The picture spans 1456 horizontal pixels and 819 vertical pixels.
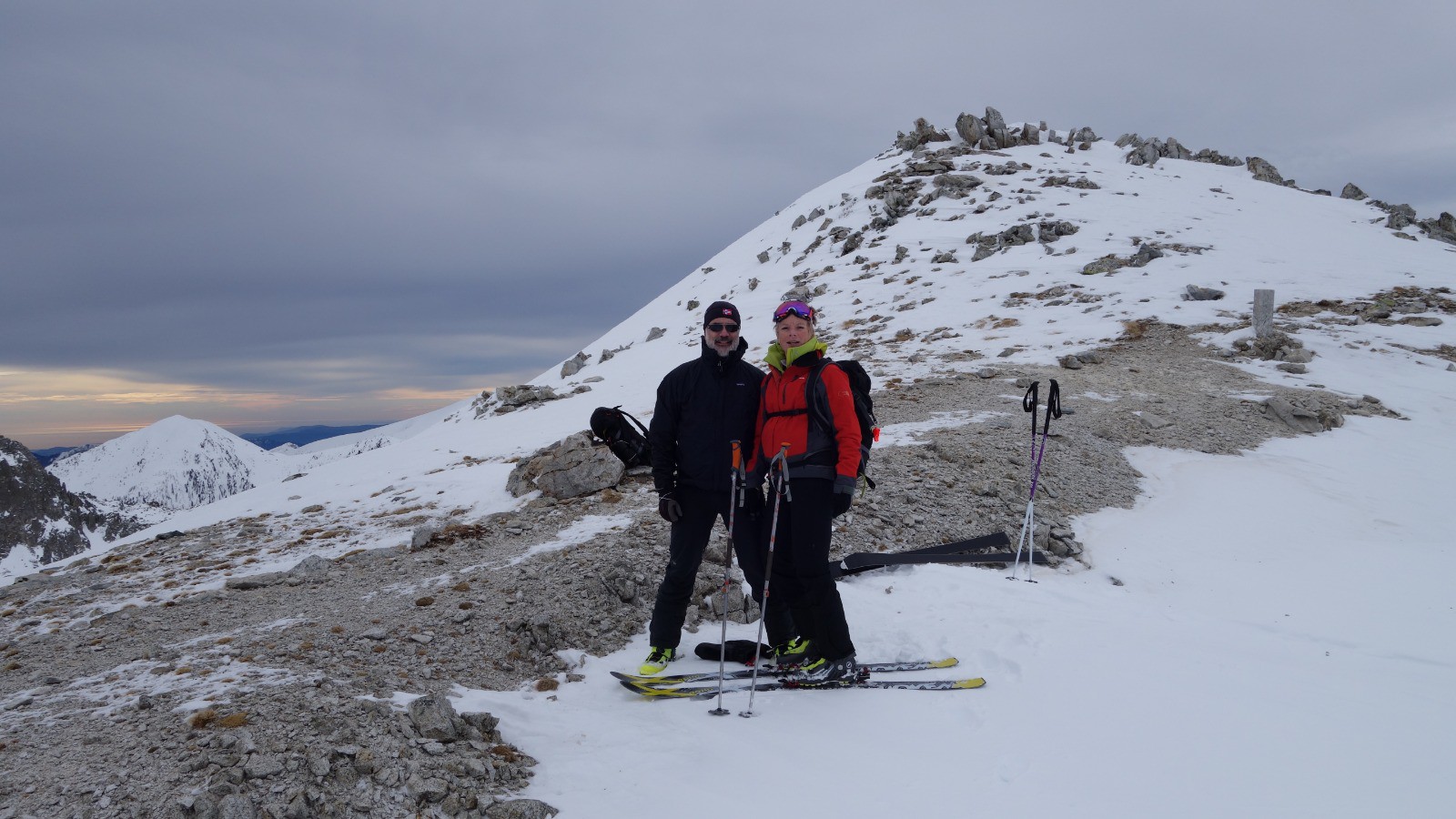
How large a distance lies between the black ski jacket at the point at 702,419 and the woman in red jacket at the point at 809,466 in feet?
0.51

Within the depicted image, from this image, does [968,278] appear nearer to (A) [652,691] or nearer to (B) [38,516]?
(A) [652,691]

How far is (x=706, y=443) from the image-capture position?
4.96m

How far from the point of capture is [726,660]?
215 inches

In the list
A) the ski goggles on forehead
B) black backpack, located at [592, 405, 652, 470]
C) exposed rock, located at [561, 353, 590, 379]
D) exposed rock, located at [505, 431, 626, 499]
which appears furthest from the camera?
exposed rock, located at [561, 353, 590, 379]

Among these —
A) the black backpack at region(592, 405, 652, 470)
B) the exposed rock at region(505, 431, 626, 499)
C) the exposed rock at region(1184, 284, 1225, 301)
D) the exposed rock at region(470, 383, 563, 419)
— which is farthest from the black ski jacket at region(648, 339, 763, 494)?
the exposed rock at region(1184, 284, 1225, 301)

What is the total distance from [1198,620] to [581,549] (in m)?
6.38

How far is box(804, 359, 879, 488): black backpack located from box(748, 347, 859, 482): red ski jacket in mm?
23

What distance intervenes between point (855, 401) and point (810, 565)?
4.02 ft

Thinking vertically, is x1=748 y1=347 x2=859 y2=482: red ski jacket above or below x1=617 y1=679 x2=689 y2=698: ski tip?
Answer: above

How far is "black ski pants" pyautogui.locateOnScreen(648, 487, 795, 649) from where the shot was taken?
5047 mm

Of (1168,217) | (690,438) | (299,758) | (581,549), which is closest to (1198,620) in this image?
(690,438)

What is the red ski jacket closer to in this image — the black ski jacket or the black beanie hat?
the black ski jacket

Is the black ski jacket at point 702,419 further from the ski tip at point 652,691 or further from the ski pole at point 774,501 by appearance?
the ski tip at point 652,691

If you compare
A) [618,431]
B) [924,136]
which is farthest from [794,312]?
[924,136]
